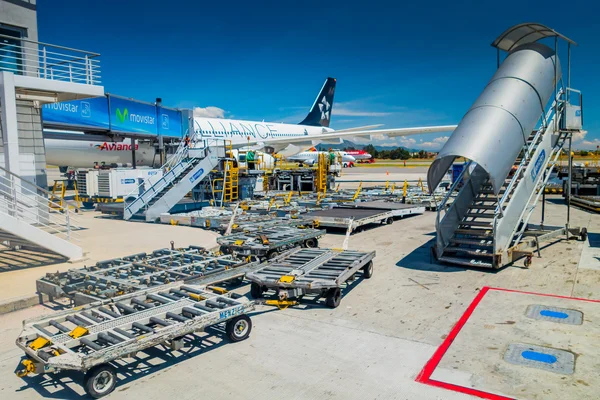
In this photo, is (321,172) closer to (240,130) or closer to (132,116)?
(132,116)

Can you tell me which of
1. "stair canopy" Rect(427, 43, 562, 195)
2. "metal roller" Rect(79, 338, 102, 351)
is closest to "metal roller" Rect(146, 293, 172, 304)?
"metal roller" Rect(79, 338, 102, 351)

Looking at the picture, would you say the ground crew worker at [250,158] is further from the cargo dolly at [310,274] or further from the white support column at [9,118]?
the cargo dolly at [310,274]

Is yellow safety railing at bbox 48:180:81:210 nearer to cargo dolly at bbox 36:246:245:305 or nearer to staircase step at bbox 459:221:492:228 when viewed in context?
cargo dolly at bbox 36:246:245:305

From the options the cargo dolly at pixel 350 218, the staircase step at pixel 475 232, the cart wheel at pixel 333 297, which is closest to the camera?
the cart wheel at pixel 333 297

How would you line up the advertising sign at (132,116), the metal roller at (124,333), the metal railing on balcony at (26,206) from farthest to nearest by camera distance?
the advertising sign at (132,116)
the metal railing on balcony at (26,206)
the metal roller at (124,333)

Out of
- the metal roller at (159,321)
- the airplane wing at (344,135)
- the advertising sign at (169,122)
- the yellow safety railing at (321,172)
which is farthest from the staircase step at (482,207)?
the airplane wing at (344,135)

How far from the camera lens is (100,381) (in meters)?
Result: 4.57

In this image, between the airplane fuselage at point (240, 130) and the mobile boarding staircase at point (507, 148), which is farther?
the airplane fuselage at point (240, 130)

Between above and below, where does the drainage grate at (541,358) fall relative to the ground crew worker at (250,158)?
below

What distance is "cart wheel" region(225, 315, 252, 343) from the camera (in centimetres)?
574

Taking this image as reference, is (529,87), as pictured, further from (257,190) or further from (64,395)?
(257,190)

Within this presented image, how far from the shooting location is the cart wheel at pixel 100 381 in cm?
444

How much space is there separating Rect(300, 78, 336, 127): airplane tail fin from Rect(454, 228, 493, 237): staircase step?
4281 centimetres

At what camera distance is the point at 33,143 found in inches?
555
